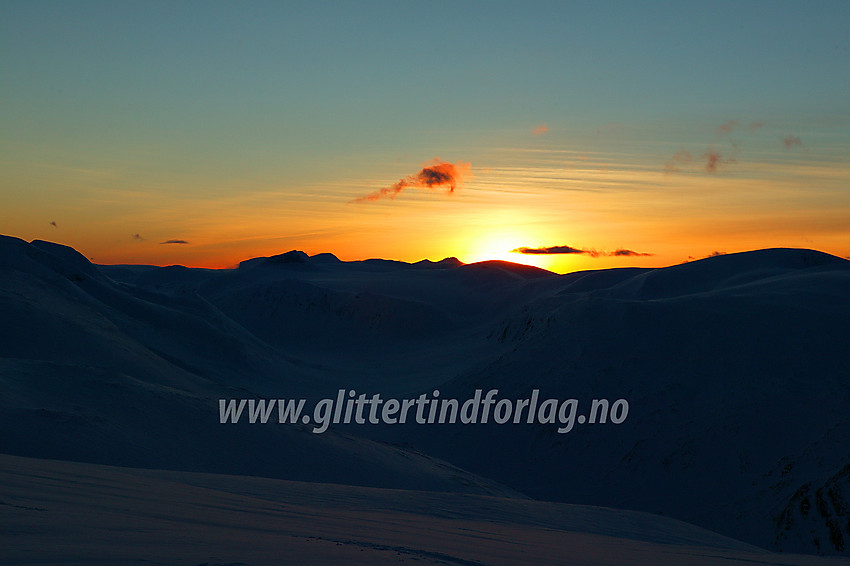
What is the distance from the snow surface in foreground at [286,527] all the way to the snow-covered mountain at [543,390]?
4.05 metres

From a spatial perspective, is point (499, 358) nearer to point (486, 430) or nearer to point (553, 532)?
point (486, 430)

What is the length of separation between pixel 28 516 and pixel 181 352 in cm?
3420

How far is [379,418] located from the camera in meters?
30.5

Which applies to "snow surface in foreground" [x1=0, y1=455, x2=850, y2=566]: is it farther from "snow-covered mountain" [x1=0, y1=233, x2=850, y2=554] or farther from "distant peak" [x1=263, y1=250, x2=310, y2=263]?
"distant peak" [x1=263, y1=250, x2=310, y2=263]

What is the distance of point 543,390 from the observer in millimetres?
27531

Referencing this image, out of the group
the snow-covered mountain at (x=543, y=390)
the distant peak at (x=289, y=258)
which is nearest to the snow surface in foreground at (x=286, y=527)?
the snow-covered mountain at (x=543, y=390)

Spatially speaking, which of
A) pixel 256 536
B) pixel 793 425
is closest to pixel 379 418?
pixel 793 425

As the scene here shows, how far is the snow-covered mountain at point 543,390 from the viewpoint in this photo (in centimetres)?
1509

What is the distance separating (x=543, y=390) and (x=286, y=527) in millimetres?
21887

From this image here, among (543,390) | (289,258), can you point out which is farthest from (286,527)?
(289,258)

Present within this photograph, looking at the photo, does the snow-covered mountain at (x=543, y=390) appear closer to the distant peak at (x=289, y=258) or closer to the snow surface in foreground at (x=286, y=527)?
the snow surface in foreground at (x=286, y=527)

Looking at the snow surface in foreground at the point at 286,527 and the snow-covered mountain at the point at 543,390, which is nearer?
the snow surface in foreground at the point at 286,527

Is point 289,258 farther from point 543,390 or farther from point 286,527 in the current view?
point 286,527

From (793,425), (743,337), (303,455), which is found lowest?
(303,455)
